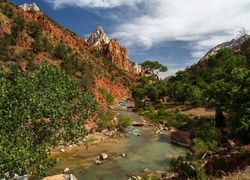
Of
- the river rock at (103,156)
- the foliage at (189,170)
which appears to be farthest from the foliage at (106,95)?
the foliage at (189,170)

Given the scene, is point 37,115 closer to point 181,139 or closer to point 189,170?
point 189,170

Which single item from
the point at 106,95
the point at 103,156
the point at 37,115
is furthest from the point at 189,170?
the point at 106,95

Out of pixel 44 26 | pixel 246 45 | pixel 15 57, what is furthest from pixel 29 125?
pixel 246 45

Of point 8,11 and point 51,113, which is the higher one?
point 8,11

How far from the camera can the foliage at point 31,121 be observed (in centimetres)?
1116

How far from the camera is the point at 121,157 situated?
2925cm

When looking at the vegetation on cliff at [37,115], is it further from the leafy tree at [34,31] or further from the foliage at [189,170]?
the leafy tree at [34,31]

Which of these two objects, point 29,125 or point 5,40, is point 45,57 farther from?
point 29,125

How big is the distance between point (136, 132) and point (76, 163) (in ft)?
64.9

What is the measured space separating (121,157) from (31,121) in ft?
56.5

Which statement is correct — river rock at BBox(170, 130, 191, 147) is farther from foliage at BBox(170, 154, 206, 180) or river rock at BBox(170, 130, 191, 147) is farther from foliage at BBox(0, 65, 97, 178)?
foliage at BBox(0, 65, 97, 178)

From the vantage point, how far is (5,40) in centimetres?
5884

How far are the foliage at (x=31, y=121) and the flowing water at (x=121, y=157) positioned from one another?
8.73 meters

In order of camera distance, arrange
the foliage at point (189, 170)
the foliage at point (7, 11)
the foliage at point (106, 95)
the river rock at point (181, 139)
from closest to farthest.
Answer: the foliage at point (189, 170) → the river rock at point (181, 139) → the foliage at point (7, 11) → the foliage at point (106, 95)
